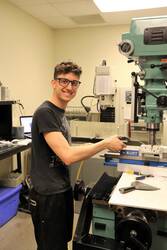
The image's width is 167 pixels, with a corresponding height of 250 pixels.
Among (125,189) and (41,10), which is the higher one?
(41,10)

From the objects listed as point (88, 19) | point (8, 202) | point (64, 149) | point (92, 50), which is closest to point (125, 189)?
point (64, 149)

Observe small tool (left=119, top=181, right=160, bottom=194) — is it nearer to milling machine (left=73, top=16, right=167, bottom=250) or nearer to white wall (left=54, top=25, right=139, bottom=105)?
milling machine (left=73, top=16, right=167, bottom=250)

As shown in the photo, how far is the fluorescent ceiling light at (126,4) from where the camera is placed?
3.46m

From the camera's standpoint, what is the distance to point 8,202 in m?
3.07

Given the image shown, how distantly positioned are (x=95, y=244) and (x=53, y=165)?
20.2 inches

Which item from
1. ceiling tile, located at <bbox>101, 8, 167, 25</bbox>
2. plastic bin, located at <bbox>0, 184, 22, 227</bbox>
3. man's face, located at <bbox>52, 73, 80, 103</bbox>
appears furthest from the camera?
ceiling tile, located at <bbox>101, 8, 167, 25</bbox>

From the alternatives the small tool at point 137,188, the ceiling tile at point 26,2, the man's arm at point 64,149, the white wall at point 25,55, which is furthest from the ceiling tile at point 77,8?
the small tool at point 137,188

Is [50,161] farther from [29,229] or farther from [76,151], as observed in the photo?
[29,229]

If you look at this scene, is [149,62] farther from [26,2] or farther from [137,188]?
[26,2]

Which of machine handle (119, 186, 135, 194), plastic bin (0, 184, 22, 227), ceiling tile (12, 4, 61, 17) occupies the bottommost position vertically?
plastic bin (0, 184, 22, 227)

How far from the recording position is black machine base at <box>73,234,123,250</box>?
1.51 m

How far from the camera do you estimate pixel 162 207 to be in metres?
1.34

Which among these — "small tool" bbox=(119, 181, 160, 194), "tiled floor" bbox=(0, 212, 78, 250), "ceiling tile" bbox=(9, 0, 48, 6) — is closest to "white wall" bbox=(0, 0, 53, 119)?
"ceiling tile" bbox=(9, 0, 48, 6)

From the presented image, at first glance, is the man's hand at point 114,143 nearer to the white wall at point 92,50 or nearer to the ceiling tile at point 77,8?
the ceiling tile at point 77,8
